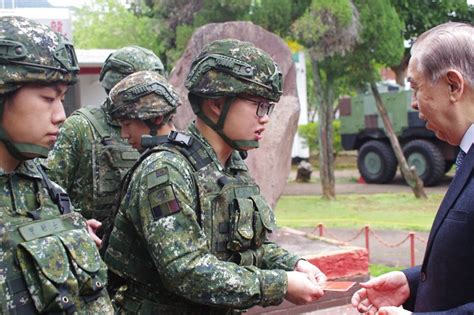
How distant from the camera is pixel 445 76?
86.3 inches

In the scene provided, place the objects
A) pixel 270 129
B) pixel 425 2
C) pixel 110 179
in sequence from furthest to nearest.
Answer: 1. pixel 425 2
2. pixel 270 129
3. pixel 110 179

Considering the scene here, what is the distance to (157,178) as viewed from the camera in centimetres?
241

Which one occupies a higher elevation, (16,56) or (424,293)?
(16,56)

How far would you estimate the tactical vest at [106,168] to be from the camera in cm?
384

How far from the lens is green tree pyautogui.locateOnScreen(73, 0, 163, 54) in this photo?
20.4 metres

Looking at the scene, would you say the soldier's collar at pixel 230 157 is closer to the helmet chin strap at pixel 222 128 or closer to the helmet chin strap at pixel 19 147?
the helmet chin strap at pixel 222 128

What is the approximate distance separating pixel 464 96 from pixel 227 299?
1.08m

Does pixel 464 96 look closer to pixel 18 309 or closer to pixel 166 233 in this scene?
pixel 166 233

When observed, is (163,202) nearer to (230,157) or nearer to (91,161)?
(230,157)

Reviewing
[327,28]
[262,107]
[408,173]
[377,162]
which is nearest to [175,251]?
[262,107]

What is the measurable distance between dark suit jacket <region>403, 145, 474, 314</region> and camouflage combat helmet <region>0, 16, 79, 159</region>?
1.33 meters

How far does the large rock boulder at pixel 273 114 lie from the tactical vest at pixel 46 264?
4.62 metres

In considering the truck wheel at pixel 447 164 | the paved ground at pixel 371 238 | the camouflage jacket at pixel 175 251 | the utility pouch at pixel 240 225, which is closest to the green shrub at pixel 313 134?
the paved ground at pixel 371 238

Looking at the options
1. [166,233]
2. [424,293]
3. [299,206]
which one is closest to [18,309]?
[166,233]
